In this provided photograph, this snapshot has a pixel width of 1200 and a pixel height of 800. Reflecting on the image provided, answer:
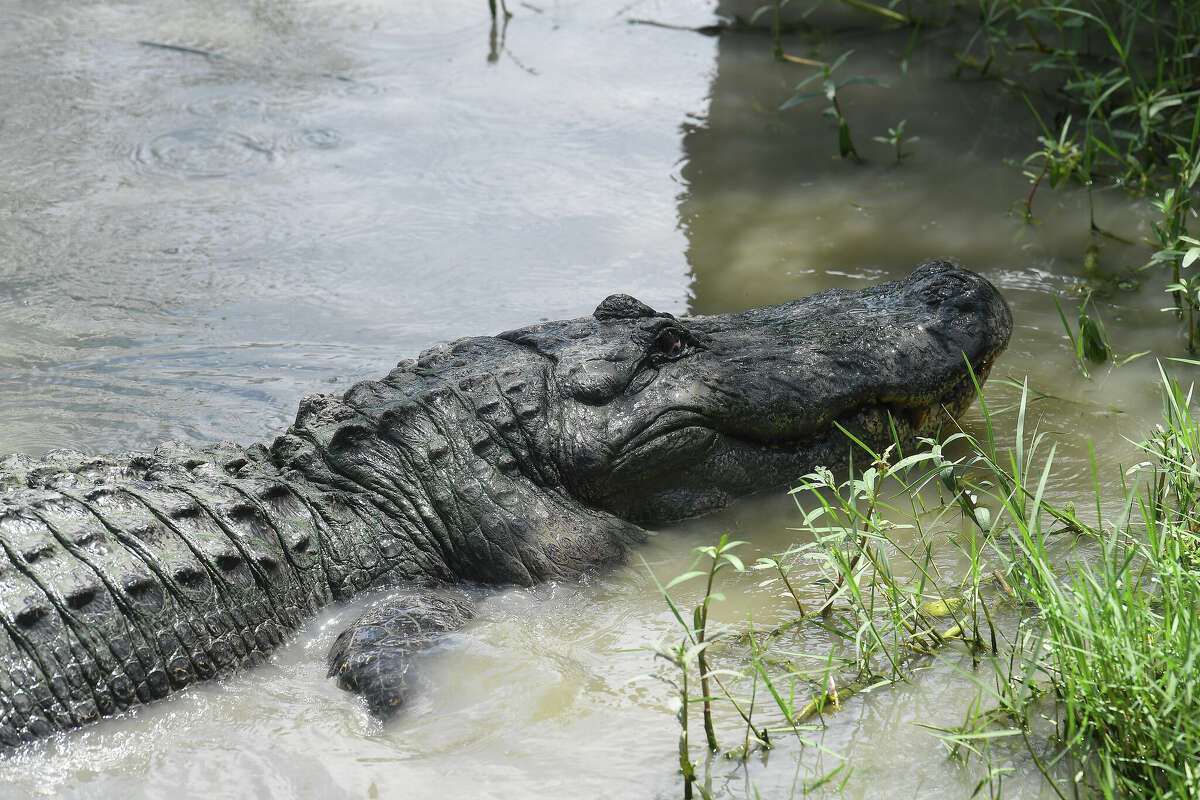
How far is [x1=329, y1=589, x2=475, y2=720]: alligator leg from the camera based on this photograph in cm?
281

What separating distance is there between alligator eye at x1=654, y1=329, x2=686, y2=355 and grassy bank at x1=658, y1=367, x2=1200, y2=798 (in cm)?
81

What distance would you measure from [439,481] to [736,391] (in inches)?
40.3

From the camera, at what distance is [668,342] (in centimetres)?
381

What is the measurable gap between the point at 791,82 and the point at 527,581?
4.53 meters

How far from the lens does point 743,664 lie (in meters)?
2.80

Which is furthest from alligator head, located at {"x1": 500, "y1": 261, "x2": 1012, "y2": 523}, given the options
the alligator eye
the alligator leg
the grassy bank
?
the alligator leg

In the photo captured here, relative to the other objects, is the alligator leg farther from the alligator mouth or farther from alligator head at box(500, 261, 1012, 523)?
the alligator mouth

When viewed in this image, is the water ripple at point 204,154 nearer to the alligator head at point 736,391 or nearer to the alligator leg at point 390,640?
the alligator head at point 736,391

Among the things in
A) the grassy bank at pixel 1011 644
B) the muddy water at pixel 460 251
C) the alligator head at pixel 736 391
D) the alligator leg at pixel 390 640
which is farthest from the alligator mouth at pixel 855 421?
the alligator leg at pixel 390 640

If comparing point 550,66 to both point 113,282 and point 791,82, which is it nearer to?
point 791,82

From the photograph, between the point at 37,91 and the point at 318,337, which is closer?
the point at 318,337

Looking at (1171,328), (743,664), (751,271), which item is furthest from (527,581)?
(1171,328)

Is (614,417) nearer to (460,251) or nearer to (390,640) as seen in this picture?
(390,640)

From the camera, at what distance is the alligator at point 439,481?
2.87 m
